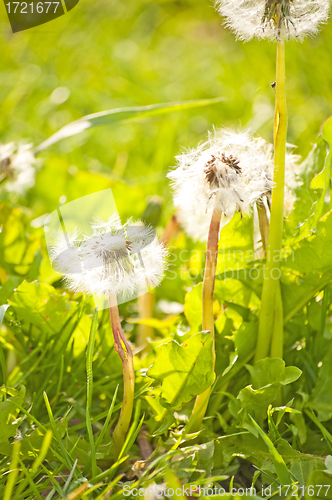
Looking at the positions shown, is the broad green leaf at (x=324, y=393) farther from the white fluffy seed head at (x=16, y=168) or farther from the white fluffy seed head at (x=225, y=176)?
the white fluffy seed head at (x=16, y=168)

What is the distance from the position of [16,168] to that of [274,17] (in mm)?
991

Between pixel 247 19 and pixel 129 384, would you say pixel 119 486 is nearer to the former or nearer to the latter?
pixel 129 384

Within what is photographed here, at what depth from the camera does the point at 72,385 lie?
0.91 meters

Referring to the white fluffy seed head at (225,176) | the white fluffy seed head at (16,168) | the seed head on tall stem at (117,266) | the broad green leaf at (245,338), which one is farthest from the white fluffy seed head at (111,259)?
the white fluffy seed head at (16,168)

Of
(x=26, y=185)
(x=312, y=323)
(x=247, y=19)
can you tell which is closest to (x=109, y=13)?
(x=26, y=185)

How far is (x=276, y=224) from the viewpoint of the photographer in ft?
2.43

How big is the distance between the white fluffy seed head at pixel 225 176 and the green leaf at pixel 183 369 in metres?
0.23

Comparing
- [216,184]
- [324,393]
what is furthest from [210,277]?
[324,393]

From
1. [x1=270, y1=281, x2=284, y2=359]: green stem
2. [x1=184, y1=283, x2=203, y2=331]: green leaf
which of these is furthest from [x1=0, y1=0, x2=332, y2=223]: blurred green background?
[x1=270, y1=281, x2=284, y2=359]: green stem

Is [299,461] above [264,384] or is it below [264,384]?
below

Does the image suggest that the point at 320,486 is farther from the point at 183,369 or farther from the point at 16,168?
the point at 16,168

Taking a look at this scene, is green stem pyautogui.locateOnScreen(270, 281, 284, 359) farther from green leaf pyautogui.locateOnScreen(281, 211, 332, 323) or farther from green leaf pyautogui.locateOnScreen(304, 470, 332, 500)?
green leaf pyautogui.locateOnScreen(304, 470, 332, 500)

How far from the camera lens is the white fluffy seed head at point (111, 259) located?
68 cm

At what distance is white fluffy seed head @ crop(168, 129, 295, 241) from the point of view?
0.69 metres
